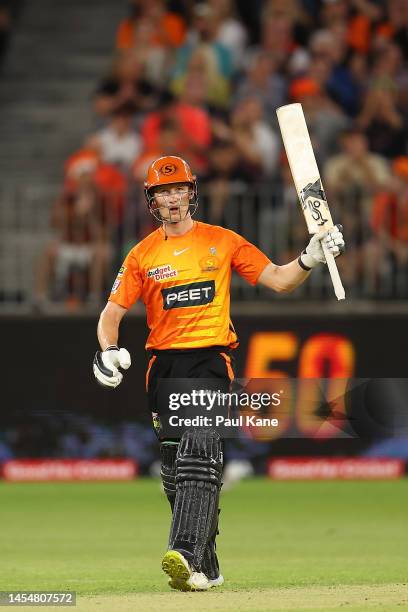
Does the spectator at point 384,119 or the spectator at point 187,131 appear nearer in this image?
the spectator at point 187,131

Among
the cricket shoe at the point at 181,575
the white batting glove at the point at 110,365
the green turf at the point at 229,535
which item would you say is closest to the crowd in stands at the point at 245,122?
the green turf at the point at 229,535

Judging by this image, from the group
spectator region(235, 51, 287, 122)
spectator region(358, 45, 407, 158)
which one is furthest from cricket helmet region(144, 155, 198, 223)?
spectator region(235, 51, 287, 122)

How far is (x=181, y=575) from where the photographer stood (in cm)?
781

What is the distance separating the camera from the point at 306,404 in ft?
28.1

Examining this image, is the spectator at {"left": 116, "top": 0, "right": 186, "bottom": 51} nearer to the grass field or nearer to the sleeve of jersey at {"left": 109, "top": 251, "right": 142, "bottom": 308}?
the grass field

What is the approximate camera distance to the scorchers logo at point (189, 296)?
326 inches

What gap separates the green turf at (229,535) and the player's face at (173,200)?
1952mm

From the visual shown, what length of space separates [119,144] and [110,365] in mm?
8251

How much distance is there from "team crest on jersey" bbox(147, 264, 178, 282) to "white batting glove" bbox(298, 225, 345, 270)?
673 millimetres

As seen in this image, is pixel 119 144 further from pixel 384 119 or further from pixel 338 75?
pixel 384 119

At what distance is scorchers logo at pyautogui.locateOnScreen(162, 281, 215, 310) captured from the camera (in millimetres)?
8273

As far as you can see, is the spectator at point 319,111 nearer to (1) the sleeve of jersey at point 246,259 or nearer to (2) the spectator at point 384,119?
(2) the spectator at point 384,119

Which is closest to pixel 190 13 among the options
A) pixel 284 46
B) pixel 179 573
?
pixel 284 46

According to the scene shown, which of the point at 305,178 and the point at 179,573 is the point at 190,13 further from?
the point at 179,573
